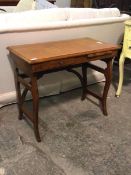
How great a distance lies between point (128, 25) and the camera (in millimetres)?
2367

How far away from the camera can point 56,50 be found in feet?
6.18

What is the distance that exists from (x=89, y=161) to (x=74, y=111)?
0.68 meters

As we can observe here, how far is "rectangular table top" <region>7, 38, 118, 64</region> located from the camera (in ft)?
5.59

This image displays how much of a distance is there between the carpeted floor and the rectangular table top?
64 cm

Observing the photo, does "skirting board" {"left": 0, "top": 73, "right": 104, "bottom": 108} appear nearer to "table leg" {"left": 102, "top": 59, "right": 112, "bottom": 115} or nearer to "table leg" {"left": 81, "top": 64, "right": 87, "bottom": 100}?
"table leg" {"left": 81, "top": 64, "right": 87, "bottom": 100}

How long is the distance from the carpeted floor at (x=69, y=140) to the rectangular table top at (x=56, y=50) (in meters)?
0.64

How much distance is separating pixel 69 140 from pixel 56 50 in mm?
716

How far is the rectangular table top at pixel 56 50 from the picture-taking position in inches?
67.1

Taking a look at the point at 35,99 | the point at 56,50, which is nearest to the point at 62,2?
the point at 56,50

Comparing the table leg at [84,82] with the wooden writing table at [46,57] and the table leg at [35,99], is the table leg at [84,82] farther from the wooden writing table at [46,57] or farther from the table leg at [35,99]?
the table leg at [35,99]

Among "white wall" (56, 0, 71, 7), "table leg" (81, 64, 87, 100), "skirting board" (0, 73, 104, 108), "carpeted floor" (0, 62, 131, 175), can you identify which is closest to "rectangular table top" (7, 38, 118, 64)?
"table leg" (81, 64, 87, 100)

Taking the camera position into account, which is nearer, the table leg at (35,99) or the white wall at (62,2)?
the table leg at (35,99)

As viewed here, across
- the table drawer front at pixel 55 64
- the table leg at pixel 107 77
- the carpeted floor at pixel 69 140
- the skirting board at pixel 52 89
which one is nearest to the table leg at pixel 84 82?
the carpeted floor at pixel 69 140

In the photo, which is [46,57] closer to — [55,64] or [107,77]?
[55,64]
